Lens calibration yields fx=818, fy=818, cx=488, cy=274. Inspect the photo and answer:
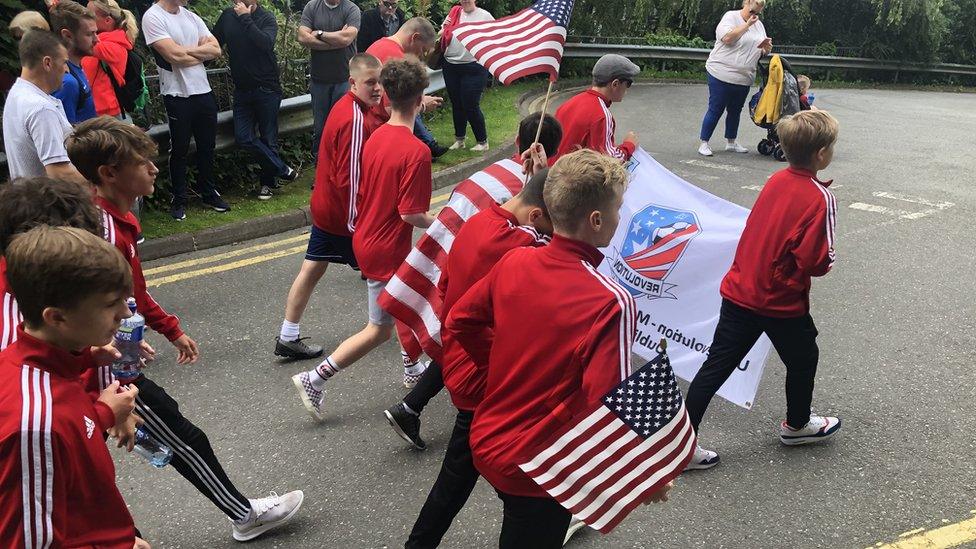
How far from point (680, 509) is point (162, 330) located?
249cm

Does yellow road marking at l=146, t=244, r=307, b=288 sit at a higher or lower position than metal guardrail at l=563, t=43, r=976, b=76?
lower

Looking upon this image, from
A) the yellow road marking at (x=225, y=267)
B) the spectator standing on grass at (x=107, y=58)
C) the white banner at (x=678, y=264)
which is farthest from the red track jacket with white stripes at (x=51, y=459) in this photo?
the spectator standing on grass at (x=107, y=58)

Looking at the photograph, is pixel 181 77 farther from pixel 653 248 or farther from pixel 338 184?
pixel 653 248

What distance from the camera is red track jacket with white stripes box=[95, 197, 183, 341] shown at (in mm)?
3047

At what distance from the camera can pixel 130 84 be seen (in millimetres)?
6848

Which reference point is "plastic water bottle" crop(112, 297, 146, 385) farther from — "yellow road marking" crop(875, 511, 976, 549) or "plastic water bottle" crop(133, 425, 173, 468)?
"yellow road marking" crop(875, 511, 976, 549)

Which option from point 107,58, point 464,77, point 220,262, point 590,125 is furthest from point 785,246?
point 464,77

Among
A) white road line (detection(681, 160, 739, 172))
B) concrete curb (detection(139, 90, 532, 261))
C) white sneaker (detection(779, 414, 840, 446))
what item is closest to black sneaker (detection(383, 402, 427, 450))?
white sneaker (detection(779, 414, 840, 446))

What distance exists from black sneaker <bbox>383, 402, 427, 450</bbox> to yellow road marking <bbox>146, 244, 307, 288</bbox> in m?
2.99

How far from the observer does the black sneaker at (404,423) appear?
4.29 meters

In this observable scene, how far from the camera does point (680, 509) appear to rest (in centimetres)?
390

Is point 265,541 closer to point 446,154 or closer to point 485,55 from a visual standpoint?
point 485,55

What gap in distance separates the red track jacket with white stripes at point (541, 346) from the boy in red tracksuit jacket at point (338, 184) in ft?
8.05

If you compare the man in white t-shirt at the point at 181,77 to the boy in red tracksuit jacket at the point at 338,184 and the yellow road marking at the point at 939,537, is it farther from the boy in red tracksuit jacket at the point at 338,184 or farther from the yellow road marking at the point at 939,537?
the yellow road marking at the point at 939,537
